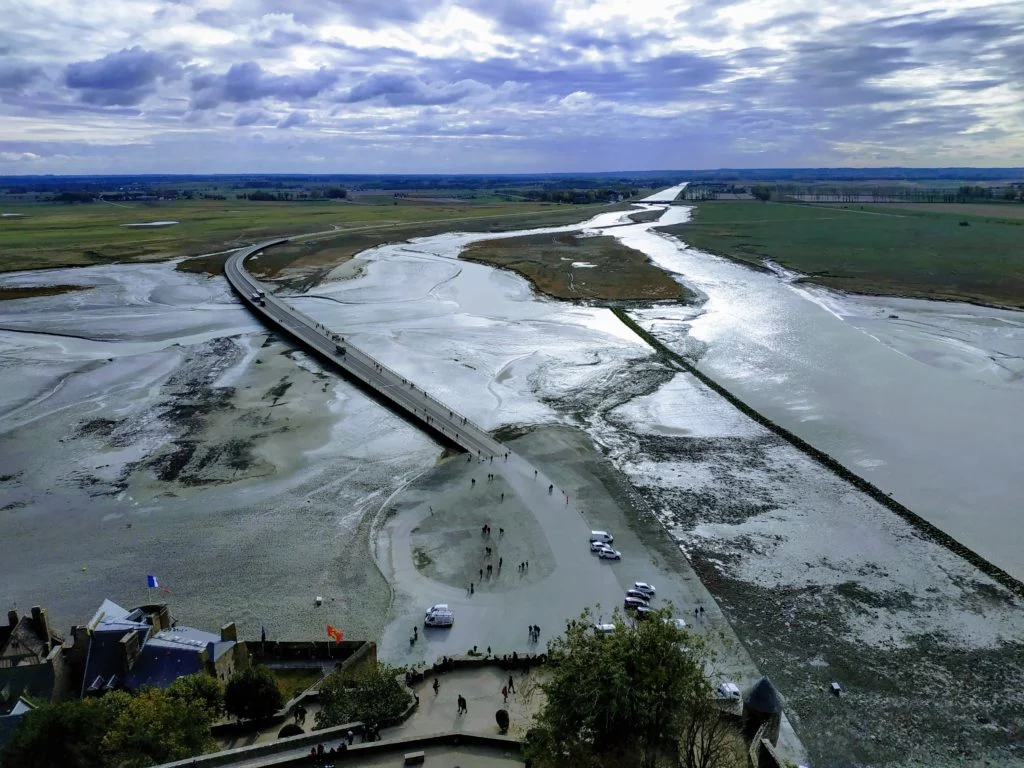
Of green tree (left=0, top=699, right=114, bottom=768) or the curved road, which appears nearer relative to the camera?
green tree (left=0, top=699, right=114, bottom=768)

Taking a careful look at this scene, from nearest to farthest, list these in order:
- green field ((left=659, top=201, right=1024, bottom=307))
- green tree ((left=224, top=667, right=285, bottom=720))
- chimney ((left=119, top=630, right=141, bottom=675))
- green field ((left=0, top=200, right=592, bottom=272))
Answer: green tree ((left=224, top=667, right=285, bottom=720))
chimney ((left=119, top=630, right=141, bottom=675))
green field ((left=659, top=201, right=1024, bottom=307))
green field ((left=0, top=200, right=592, bottom=272))

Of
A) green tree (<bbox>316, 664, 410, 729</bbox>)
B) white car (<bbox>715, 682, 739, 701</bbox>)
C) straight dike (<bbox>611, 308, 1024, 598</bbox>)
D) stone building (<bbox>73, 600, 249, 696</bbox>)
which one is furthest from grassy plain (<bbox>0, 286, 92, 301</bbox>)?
white car (<bbox>715, 682, 739, 701</bbox>)

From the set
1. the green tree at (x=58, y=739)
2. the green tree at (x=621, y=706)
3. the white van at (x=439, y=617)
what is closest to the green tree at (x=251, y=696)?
the green tree at (x=58, y=739)

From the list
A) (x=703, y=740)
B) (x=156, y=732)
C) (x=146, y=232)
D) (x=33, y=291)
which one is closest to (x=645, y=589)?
(x=703, y=740)

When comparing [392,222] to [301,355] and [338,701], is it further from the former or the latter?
[338,701]

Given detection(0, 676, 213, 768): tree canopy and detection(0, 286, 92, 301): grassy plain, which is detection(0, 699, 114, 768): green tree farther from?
detection(0, 286, 92, 301): grassy plain

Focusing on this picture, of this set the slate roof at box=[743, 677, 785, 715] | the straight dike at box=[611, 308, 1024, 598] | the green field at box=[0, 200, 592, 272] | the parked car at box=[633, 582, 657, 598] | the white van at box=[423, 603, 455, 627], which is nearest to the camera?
the slate roof at box=[743, 677, 785, 715]

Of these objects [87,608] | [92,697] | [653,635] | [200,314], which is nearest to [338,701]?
[92,697]
